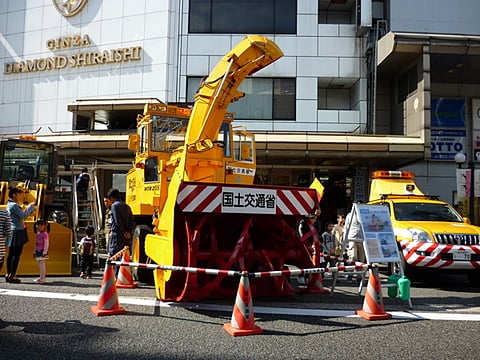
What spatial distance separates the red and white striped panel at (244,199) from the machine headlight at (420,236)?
3036mm

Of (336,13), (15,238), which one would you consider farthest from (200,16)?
(15,238)

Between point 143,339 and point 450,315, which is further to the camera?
point 450,315

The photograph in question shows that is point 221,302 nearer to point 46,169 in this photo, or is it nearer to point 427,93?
point 46,169

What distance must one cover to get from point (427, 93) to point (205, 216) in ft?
42.2

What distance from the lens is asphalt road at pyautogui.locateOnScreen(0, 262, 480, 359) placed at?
16.1 feet

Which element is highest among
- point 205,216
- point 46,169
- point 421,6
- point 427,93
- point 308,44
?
point 421,6

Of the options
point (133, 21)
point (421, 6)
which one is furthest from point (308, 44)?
point (133, 21)

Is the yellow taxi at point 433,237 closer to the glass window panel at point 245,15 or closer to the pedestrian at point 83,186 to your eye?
the pedestrian at point 83,186

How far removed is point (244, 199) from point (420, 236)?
431cm

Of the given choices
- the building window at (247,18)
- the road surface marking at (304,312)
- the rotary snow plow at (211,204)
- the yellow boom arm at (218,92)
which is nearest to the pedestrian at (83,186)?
the rotary snow plow at (211,204)

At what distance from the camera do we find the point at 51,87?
70.4 ft

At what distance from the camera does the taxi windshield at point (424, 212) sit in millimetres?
10500

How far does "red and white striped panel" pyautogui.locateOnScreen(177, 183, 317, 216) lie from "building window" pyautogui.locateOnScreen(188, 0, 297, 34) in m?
14.0

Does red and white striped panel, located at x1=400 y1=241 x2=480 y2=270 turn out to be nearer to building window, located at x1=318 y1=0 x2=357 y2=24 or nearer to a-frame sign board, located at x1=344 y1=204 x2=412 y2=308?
a-frame sign board, located at x1=344 y1=204 x2=412 y2=308
